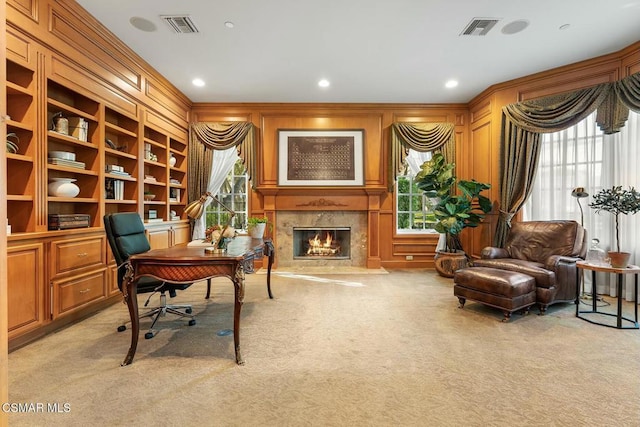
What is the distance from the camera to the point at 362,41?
336 cm

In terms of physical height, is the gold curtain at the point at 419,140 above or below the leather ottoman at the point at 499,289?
above

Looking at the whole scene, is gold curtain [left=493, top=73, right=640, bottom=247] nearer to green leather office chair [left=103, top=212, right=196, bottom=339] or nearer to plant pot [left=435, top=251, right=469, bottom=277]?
plant pot [left=435, top=251, right=469, bottom=277]

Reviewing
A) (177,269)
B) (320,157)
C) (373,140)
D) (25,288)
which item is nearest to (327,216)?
(320,157)

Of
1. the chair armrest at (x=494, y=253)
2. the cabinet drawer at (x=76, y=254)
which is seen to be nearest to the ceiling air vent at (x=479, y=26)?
the chair armrest at (x=494, y=253)

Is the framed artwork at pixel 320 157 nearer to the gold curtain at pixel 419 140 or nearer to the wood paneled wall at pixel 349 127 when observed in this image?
the wood paneled wall at pixel 349 127

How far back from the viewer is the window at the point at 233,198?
18.2 feet

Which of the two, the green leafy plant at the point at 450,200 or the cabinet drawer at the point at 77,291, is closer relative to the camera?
the cabinet drawer at the point at 77,291

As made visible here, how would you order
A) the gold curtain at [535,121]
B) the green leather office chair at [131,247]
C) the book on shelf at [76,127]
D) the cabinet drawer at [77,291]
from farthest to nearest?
the gold curtain at [535,121]
the book on shelf at [76,127]
the cabinet drawer at [77,291]
the green leather office chair at [131,247]

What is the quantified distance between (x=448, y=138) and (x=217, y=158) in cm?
423

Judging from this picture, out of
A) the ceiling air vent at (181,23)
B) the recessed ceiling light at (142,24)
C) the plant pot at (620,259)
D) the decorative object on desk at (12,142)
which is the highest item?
the recessed ceiling light at (142,24)

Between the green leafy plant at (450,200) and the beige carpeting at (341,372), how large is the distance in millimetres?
1689

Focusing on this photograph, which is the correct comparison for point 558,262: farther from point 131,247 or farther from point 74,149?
point 74,149

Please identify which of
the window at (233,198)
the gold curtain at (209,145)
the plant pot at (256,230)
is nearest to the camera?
the plant pot at (256,230)

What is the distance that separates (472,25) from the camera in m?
3.07
